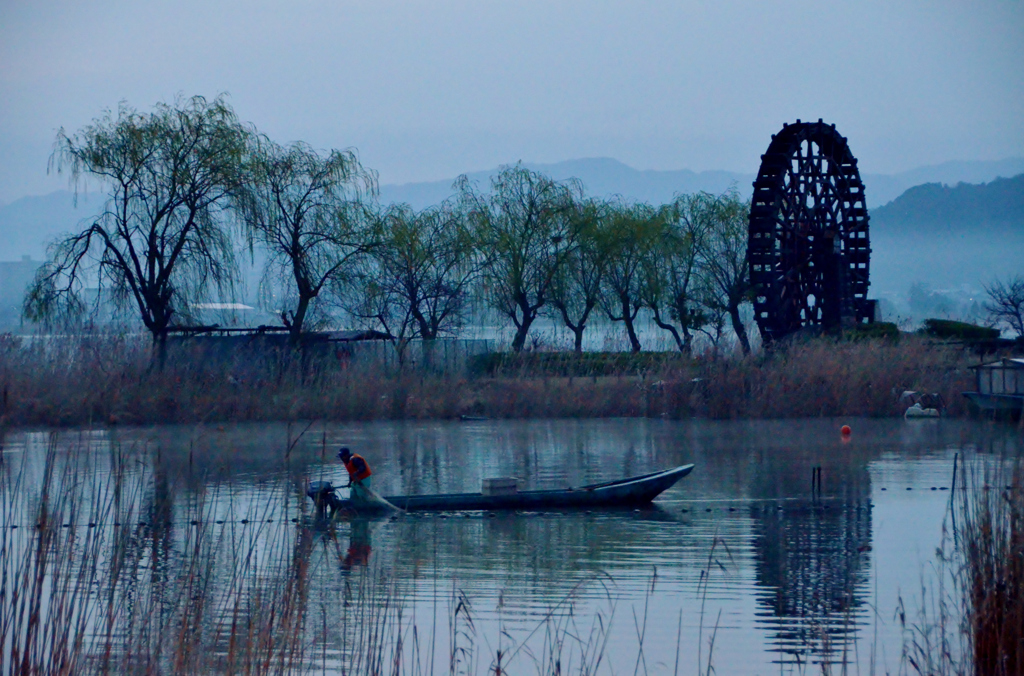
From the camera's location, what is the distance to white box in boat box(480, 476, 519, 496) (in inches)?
569

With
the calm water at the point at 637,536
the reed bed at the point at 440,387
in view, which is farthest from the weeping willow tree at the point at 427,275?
the calm water at the point at 637,536

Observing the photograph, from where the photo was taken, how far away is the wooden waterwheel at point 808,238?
35.8 meters

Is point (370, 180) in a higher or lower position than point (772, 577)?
higher

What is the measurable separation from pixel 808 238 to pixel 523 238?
524 inches

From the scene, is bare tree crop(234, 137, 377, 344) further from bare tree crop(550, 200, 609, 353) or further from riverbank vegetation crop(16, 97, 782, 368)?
bare tree crop(550, 200, 609, 353)

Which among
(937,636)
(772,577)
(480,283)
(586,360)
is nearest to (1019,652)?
(937,636)

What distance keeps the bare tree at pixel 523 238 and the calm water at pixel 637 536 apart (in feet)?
73.6

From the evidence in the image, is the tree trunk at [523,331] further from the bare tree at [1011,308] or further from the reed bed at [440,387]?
the bare tree at [1011,308]

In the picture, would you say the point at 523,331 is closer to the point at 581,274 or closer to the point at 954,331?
the point at 581,274

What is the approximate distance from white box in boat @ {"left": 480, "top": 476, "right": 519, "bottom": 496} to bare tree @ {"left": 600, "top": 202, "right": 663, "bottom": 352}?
3359cm

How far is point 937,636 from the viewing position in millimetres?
7828

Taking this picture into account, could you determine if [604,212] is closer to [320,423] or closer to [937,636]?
[320,423]

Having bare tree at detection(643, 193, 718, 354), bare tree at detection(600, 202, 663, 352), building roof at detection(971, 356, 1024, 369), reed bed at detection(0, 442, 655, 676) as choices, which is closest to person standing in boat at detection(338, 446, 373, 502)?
reed bed at detection(0, 442, 655, 676)

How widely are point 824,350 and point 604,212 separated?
908 inches
